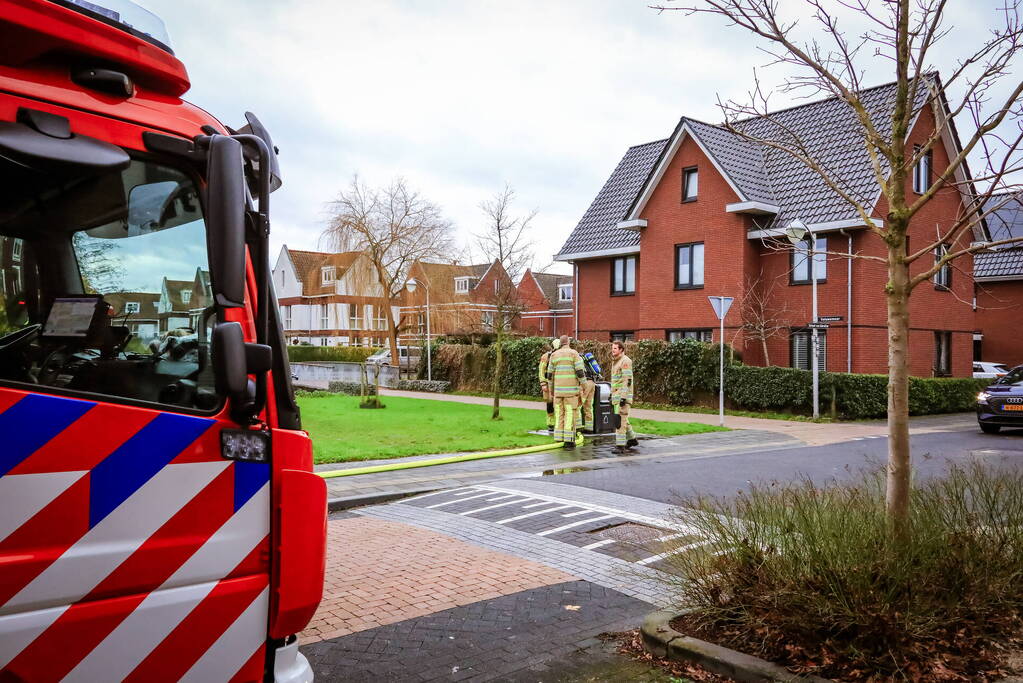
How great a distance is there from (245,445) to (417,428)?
1389 centimetres

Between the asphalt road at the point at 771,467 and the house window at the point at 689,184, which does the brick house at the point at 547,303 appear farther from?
the asphalt road at the point at 771,467

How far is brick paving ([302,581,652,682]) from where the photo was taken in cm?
432

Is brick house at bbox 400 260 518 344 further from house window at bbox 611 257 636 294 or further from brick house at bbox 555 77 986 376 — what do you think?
brick house at bbox 555 77 986 376

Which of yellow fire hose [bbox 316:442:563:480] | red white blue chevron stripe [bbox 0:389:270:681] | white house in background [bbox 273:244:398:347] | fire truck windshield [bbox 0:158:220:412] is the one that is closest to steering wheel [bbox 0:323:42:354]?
fire truck windshield [bbox 0:158:220:412]

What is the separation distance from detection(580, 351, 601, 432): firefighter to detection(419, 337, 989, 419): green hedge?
305 inches

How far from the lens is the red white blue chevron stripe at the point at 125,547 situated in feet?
7.84

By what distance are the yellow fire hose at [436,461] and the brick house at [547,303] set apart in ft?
119

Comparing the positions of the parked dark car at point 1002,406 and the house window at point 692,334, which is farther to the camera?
the house window at point 692,334

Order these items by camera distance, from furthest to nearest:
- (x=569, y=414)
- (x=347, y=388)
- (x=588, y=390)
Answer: (x=347, y=388) → (x=588, y=390) → (x=569, y=414)

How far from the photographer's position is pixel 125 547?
2.58 m

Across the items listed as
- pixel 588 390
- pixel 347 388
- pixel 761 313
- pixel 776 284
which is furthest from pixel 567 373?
pixel 347 388

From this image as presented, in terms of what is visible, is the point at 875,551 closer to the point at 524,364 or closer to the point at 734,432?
the point at 734,432

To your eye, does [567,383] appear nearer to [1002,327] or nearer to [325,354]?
[1002,327]

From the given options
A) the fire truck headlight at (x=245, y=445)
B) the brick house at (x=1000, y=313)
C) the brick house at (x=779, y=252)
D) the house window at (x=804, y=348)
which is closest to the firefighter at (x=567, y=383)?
the fire truck headlight at (x=245, y=445)
